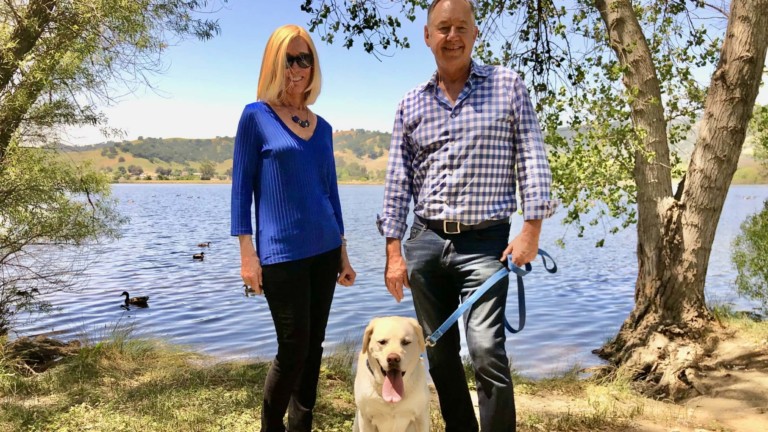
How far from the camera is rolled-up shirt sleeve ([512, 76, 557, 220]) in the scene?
292cm

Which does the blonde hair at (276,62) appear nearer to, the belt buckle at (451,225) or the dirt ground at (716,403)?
the belt buckle at (451,225)

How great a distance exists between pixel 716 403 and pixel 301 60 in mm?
5836

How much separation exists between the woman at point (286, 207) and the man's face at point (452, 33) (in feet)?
2.53

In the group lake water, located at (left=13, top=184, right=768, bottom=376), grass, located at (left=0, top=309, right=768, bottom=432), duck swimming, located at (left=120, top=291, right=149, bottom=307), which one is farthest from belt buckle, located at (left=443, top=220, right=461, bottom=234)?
duck swimming, located at (left=120, top=291, right=149, bottom=307)

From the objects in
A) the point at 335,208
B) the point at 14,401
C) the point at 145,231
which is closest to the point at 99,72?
the point at 14,401

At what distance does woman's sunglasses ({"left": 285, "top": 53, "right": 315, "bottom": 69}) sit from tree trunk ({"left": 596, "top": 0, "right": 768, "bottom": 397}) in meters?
5.51

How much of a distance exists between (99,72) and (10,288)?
141 inches

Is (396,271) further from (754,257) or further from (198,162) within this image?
(198,162)

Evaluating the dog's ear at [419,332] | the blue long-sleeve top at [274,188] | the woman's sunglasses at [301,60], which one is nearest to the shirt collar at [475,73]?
the woman's sunglasses at [301,60]

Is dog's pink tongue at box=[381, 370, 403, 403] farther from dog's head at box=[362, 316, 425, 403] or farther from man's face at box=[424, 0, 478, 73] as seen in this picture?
man's face at box=[424, 0, 478, 73]

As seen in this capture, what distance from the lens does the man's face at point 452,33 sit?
3043mm

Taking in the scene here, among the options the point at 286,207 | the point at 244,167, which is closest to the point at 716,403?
the point at 286,207

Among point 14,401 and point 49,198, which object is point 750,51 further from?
point 49,198

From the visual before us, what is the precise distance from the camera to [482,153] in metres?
2.99
